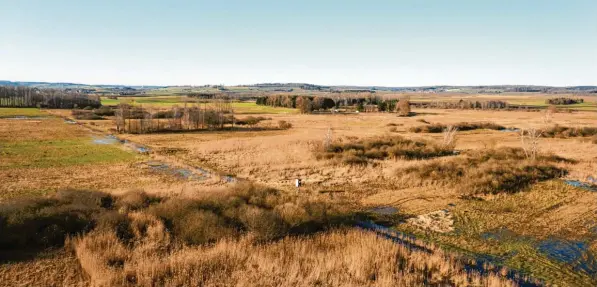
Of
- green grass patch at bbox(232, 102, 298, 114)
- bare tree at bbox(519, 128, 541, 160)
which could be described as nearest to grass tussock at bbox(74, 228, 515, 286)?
bare tree at bbox(519, 128, 541, 160)

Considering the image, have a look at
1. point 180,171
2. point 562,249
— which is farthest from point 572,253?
point 180,171

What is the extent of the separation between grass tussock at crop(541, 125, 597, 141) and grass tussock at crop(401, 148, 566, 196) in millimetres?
37737

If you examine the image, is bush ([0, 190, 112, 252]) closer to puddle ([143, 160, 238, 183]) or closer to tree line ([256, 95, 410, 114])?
puddle ([143, 160, 238, 183])

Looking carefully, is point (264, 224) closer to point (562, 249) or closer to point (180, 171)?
point (562, 249)

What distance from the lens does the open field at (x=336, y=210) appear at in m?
12.7

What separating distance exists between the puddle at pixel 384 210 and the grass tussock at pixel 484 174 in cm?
688

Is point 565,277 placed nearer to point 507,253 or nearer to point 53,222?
point 507,253

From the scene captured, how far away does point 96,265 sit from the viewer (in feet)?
38.1

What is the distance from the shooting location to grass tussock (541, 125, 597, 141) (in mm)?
65812

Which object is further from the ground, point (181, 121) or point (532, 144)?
point (532, 144)

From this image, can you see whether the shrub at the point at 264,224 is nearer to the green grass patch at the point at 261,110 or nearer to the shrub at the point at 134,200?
the shrub at the point at 134,200

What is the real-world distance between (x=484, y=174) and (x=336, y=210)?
48.1 ft

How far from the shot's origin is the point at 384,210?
74.4 feet

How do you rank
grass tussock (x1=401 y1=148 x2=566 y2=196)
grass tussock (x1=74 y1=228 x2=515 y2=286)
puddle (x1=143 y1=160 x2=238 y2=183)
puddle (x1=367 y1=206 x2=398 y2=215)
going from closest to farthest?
grass tussock (x1=74 y1=228 x2=515 y2=286) < puddle (x1=367 y1=206 x2=398 y2=215) < grass tussock (x1=401 y1=148 x2=566 y2=196) < puddle (x1=143 y1=160 x2=238 y2=183)
